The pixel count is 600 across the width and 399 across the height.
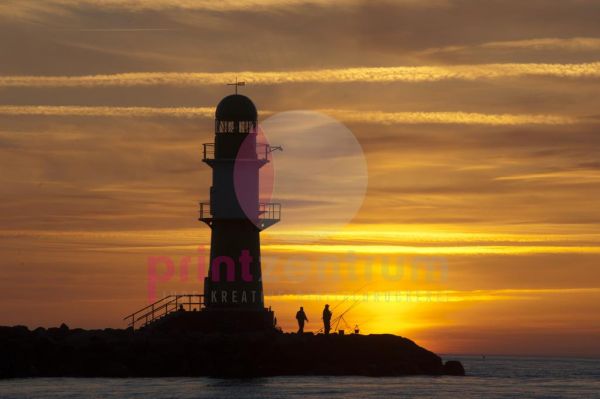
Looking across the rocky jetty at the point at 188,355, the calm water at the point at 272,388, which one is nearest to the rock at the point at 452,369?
the calm water at the point at 272,388

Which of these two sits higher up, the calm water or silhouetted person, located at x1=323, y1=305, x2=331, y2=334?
silhouetted person, located at x1=323, y1=305, x2=331, y2=334

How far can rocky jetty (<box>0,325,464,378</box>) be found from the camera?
5228 cm

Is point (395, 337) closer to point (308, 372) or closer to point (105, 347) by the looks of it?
point (308, 372)

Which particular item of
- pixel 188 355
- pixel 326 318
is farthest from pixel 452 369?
pixel 188 355

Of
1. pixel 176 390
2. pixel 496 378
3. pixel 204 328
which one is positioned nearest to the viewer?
pixel 176 390

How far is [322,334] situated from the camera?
182ft

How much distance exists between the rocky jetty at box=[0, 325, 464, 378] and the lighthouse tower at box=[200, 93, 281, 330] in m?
2.43

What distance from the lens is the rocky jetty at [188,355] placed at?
5228 centimetres

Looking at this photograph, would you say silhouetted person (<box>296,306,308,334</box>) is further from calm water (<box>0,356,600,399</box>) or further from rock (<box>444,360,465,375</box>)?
rock (<box>444,360,465,375</box>)

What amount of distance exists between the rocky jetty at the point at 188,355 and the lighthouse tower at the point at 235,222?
2429 mm

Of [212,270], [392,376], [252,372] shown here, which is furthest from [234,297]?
[392,376]

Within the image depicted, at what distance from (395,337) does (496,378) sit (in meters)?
12.6

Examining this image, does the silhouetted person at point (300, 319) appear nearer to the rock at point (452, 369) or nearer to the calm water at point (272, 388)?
the calm water at point (272, 388)

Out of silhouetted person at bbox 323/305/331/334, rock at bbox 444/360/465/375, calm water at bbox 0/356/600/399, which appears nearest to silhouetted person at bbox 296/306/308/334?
silhouetted person at bbox 323/305/331/334
